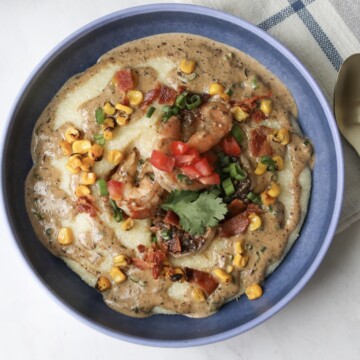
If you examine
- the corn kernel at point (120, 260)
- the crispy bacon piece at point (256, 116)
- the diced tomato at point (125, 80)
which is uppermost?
the diced tomato at point (125, 80)

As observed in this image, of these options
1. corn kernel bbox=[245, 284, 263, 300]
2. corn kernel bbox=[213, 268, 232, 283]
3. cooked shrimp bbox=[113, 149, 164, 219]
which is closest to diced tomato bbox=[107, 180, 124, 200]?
cooked shrimp bbox=[113, 149, 164, 219]

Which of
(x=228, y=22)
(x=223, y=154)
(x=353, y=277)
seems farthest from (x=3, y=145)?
(x=353, y=277)

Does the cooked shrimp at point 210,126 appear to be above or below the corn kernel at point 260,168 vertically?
above

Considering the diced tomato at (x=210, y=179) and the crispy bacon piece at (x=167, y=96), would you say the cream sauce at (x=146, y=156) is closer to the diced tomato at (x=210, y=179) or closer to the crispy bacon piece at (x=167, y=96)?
the crispy bacon piece at (x=167, y=96)

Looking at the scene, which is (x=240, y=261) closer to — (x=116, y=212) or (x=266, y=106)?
(x=116, y=212)

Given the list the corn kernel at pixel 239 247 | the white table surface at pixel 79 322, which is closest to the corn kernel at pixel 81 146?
the white table surface at pixel 79 322

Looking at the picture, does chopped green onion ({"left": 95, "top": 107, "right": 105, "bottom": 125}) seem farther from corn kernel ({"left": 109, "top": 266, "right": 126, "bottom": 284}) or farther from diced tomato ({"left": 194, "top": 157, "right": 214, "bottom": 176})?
corn kernel ({"left": 109, "top": 266, "right": 126, "bottom": 284})

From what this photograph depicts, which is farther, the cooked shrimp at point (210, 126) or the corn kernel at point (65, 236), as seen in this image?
the corn kernel at point (65, 236)
